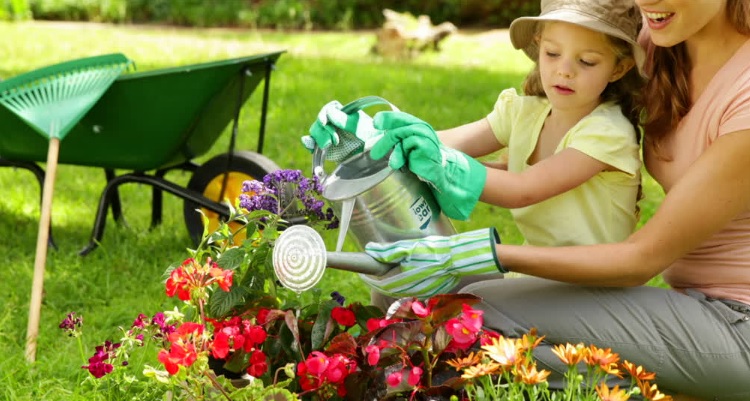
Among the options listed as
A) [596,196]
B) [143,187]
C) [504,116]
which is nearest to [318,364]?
[596,196]

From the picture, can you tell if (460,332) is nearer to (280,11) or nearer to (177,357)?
(177,357)

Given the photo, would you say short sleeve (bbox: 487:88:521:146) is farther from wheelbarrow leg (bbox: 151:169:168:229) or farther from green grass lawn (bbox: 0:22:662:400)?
wheelbarrow leg (bbox: 151:169:168:229)

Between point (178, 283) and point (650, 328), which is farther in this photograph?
point (650, 328)

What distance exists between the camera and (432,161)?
78.5 inches

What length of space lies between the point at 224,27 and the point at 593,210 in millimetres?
8283

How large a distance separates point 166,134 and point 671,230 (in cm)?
195

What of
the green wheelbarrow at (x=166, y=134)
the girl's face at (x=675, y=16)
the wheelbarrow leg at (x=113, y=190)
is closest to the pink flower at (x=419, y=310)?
the girl's face at (x=675, y=16)

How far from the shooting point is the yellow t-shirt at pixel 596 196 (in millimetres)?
2160

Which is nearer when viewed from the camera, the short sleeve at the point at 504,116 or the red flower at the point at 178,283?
the red flower at the point at 178,283

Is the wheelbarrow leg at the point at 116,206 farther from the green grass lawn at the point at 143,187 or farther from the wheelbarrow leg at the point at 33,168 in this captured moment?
the wheelbarrow leg at the point at 33,168

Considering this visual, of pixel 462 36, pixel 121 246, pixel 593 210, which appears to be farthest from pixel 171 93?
pixel 462 36

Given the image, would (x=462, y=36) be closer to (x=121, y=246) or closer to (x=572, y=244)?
(x=121, y=246)

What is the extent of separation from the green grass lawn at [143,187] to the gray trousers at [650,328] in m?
0.83

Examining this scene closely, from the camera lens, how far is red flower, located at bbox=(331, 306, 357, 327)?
6.82ft
